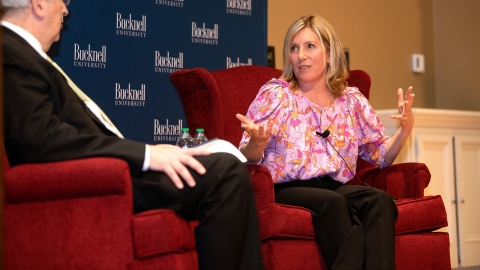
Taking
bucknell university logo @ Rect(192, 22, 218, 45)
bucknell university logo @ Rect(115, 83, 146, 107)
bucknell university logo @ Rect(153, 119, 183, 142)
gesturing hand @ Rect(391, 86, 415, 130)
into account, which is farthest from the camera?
bucknell university logo @ Rect(192, 22, 218, 45)

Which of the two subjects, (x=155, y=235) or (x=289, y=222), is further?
(x=289, y=222)

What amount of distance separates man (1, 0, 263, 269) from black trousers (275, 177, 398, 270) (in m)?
0.61

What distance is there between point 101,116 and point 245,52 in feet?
6.21

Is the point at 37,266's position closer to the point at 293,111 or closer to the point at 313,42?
the point at 293,111

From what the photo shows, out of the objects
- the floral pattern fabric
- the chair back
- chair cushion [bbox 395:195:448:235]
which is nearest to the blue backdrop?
the chair back

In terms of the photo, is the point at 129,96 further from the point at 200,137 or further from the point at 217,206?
the point at 217,206

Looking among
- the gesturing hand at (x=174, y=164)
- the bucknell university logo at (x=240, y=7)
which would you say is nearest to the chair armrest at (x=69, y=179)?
the gesturing hand at (x=174, y=164)

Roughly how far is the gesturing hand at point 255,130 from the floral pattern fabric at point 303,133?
0.21 meters

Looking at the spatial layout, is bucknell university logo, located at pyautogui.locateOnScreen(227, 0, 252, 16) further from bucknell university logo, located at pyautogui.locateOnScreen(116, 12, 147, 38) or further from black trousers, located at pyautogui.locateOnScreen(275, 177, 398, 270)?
black trousers, located at pyautogui.locateOnScreen(275, 177, 398, 270)

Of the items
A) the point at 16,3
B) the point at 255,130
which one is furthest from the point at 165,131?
the point at 16,3

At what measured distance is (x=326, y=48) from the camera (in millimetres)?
3088

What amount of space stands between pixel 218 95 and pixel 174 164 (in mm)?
1130

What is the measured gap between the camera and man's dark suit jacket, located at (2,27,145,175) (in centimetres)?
193

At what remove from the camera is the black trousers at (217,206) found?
6.48 ft
